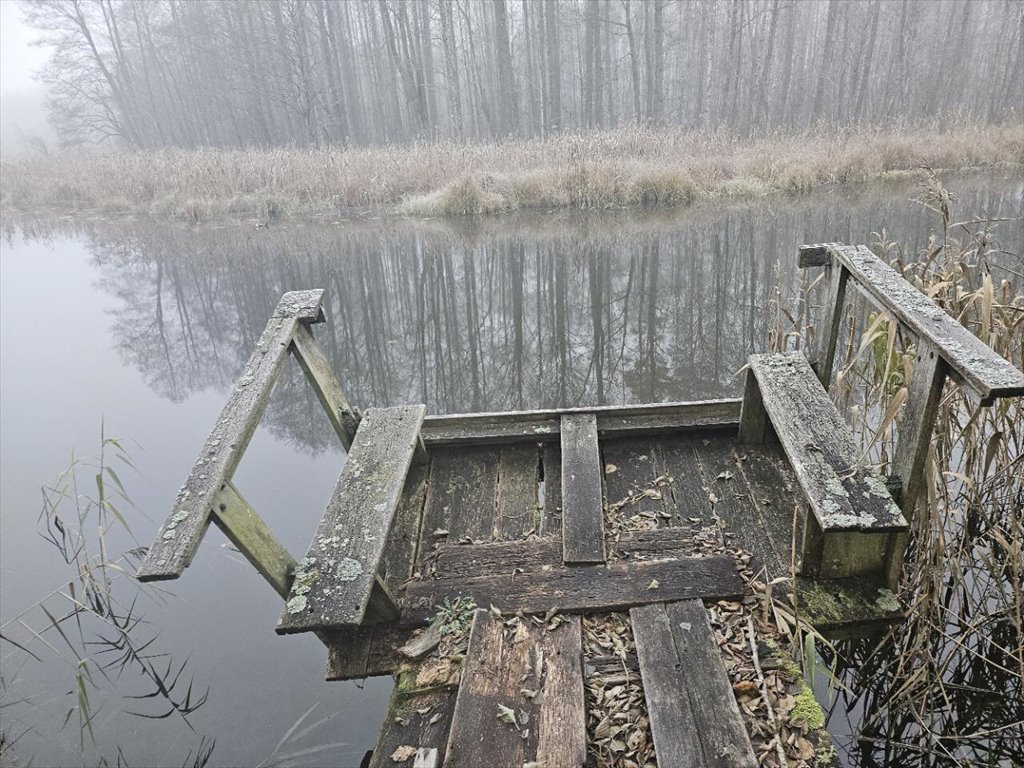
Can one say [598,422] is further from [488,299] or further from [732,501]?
[488,299]

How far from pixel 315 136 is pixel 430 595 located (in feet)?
86.3

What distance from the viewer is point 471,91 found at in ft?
94.6

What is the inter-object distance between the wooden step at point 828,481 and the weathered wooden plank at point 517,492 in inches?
43.8

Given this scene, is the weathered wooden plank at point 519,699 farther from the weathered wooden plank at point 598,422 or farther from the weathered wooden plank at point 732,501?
the weathered wooden plank at point 598,422

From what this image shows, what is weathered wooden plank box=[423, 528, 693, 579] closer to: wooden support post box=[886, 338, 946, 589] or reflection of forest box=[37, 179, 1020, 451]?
wooden support post box=[886, 338, 946, 589]

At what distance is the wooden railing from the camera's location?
5.46 ft

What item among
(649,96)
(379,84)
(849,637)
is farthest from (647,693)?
(379,84)

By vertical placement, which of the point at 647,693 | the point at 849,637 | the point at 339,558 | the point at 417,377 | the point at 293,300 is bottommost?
the point at 417,377

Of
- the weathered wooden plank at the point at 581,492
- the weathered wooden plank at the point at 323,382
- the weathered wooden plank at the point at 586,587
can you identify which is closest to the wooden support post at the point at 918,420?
the weathered wooden plank at the point at 586,587

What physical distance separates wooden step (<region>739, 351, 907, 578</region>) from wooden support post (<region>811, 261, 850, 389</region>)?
345 millimetres

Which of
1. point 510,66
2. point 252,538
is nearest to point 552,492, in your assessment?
point 252,538

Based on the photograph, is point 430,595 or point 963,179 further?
point 963,179

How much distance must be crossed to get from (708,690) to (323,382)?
7.08ft

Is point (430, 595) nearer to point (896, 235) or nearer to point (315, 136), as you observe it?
point (896, 235)
